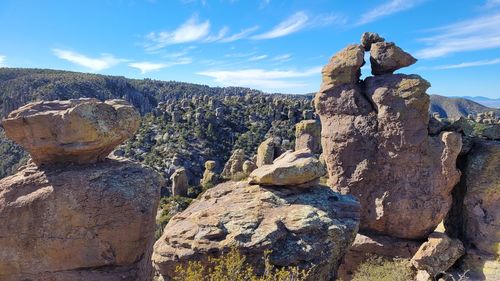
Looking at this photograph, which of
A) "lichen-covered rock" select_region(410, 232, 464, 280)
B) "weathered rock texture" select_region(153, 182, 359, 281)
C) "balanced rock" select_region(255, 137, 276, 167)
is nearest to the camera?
"weathered rock texture" select_region(153, 182, 359, 281)

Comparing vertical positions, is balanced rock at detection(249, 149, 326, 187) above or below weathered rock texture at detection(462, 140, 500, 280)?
above

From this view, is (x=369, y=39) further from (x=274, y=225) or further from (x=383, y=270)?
(x=274, y=225)

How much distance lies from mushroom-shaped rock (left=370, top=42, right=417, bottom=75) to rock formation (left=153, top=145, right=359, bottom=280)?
28.5 feet

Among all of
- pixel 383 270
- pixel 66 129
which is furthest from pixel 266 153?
pixel 66 129

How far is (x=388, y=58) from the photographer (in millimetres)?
16969

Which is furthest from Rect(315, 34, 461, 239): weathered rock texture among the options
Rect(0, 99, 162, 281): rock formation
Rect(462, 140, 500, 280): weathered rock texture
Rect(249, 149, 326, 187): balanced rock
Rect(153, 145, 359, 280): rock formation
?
Rect(0, 99, 162, 281): rock formation

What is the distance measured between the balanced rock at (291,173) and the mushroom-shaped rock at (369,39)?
9.75 m

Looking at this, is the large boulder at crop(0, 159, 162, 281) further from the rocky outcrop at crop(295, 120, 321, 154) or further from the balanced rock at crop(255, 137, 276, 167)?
the balanced rock at crop(255, 137, 276, 167)

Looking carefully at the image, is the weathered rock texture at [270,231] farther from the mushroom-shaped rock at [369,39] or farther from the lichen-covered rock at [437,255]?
the mushroom-shaped rock at [369,39]

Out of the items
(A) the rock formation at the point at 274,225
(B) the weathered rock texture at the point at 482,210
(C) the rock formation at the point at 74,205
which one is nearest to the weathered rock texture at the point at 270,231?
(A) the rock formation at the point at 274,225

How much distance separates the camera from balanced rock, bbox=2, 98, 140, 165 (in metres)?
8.15

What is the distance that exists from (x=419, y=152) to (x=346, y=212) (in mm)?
7435

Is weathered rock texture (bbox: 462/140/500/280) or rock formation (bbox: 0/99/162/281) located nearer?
rock formation (bbox: 0/99/162/281)

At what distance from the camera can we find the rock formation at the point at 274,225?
8391 mm
